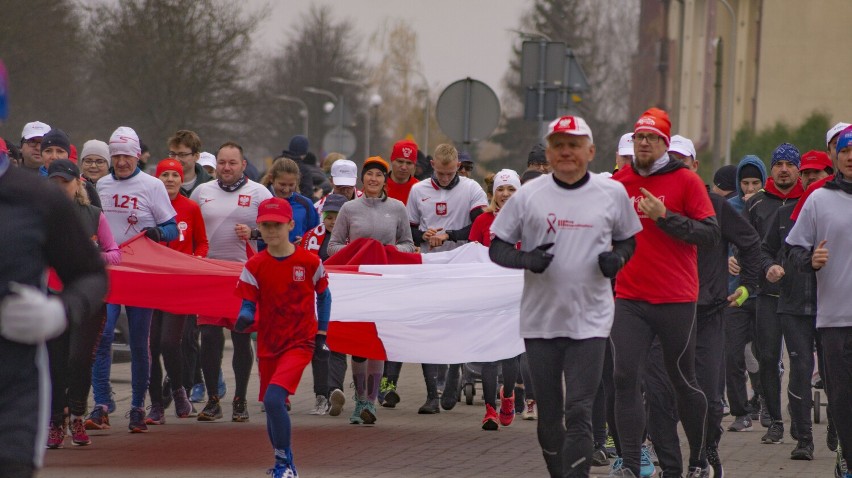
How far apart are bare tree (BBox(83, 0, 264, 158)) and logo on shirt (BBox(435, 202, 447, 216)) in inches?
1199

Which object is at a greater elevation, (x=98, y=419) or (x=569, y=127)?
(x=569, y=127)

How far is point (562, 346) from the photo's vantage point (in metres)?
7.88

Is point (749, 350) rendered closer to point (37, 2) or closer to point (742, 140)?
point (37, 2)

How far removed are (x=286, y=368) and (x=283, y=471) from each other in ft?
2.05

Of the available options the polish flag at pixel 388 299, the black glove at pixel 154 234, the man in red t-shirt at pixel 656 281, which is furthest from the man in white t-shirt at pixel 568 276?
the black glove at pixel 154 234

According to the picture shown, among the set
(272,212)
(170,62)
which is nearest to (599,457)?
(272,212)

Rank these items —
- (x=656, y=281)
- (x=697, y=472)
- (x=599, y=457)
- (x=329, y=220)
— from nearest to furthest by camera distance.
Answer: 1. (x=656, y=281)
2. (x=697, y=472)
3. (x=599, y=457)
4. (x=329, y=220)

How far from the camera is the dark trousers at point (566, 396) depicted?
770cm

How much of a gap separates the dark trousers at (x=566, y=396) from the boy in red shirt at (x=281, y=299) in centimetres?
190

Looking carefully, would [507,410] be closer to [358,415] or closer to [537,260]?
[358,415]

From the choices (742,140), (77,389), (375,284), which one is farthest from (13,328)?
(742,140)

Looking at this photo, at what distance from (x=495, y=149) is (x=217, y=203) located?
289 feet

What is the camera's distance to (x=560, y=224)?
25.7 feet

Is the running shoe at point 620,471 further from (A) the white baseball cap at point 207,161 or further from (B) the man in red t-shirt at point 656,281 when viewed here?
(A) the white baseball cap at point 207,161
